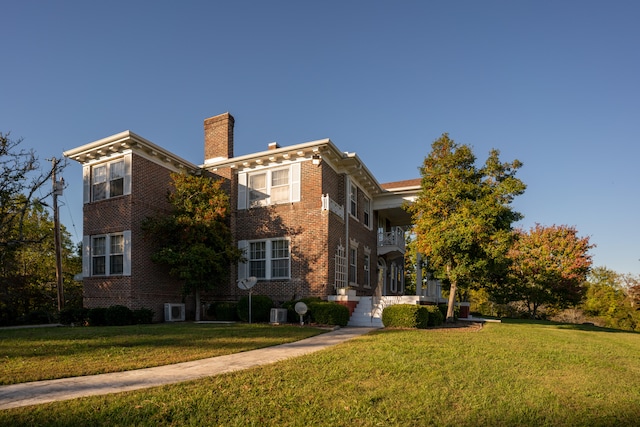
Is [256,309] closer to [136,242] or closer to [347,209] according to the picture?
[136,242]

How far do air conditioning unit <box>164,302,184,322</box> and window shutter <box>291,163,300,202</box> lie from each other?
6075 millimetres

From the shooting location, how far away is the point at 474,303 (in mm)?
42094

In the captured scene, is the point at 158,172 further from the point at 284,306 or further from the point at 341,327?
the point at 341,327

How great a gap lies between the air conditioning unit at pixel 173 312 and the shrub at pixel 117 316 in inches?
64.3

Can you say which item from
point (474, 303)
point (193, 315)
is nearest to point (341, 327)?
point (193, 315)

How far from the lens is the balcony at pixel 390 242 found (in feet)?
74.8

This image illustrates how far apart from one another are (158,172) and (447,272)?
12.1m

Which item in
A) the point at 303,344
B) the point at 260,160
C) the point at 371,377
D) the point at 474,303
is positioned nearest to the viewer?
the point at 371,377

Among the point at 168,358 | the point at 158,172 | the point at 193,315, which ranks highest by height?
the point at 158,172

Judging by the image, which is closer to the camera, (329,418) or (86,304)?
(329,418)

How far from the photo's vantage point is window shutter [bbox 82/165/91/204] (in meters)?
16.9

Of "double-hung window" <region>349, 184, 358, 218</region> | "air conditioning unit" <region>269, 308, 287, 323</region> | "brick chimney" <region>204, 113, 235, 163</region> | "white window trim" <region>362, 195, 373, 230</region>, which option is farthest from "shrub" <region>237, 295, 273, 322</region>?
"white window trim" <region>362, 195, 373, 230</region>

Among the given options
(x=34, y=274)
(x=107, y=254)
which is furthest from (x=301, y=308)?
(x=34, y=274)

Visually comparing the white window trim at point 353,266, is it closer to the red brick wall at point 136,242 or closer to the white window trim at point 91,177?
the red brick wall at point 136,242
